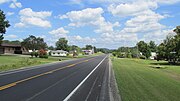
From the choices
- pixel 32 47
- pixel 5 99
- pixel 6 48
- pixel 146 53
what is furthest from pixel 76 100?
pixel 32 47

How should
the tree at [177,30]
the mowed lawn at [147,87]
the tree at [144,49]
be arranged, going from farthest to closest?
the tree at [144,49], the tree at [177,30], the mowed lawn at [147,87]

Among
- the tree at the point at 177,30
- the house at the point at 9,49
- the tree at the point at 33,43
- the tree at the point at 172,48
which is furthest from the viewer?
the tree at the point at 33,43

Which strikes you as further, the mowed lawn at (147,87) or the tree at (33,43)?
the tree at (33,43)

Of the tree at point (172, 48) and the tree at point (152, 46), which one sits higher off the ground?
the tree at point (152, 46)

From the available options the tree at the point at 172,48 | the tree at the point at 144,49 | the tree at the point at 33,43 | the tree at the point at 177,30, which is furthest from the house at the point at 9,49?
the tree at the point at 144,49

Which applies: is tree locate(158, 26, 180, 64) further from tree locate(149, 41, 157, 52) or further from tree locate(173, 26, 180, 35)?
tree locate(149, 41, 157, 52)

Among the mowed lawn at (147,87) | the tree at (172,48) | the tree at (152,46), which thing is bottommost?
the mowed lawn at (147,87)

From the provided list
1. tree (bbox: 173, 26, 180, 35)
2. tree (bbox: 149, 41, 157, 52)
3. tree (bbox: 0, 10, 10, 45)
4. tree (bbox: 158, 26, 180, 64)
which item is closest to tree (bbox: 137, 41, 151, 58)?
tree (bbox: 149, 41, 157, 52)

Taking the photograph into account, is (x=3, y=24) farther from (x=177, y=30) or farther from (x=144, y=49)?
(x=144, y=49)

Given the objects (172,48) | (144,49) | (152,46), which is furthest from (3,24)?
(152,46)

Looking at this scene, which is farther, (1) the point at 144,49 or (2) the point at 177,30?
(1) the point at 144,49

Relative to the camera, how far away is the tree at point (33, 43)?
159 m

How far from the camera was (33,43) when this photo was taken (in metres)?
165

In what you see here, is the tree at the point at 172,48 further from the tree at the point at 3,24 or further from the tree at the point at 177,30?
the tree at the point at 3,24
